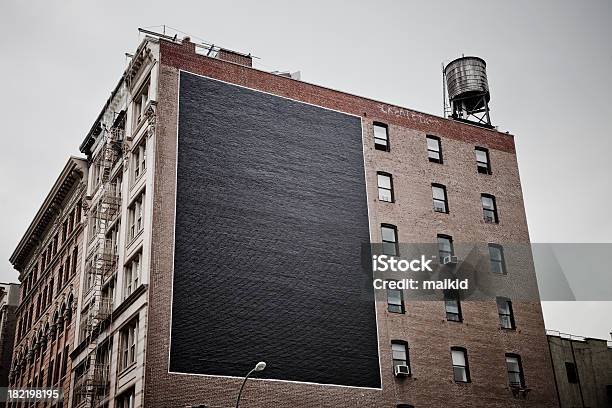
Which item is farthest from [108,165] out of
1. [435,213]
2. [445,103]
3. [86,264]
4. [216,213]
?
[445,103]

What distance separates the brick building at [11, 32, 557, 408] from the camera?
44.9 m

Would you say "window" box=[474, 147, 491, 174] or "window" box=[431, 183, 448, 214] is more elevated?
"window" box=[474, 147, 491, 174]

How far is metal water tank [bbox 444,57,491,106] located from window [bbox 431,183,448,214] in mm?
11418

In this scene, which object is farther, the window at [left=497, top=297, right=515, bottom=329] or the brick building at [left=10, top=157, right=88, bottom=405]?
the brick building at [left=10, top=157, right=88, bottom=405]

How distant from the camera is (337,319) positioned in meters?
49.1

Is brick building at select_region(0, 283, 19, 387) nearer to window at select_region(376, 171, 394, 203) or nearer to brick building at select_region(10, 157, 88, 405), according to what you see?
brick building at select_region(10, 157, 88, 405)

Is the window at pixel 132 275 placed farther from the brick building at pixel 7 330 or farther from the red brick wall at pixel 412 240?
the brick building at pixel 7 330

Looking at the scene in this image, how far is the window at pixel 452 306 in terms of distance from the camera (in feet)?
174

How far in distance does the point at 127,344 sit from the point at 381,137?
22791 mm

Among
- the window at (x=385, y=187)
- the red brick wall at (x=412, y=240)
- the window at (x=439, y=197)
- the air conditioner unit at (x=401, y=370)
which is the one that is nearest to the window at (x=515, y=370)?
the red brick wall at (x=412, y=240)

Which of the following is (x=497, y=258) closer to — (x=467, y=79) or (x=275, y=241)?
(x=467, y=79)

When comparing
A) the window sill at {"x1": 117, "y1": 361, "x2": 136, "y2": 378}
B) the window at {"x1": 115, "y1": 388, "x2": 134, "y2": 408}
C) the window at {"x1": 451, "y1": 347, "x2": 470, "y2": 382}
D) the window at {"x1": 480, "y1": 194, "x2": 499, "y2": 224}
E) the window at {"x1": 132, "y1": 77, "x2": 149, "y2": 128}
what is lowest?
the window at {"x1": 115, "y1": 388, "x2": 134, "y2": 408}

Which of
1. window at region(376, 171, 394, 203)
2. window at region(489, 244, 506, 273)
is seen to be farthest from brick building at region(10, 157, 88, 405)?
window at region(489, 244, 506, 273)

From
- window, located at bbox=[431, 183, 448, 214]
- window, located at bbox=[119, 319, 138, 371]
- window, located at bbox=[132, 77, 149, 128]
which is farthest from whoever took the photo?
window, located at bbox=[431, 183, 448, 214]
